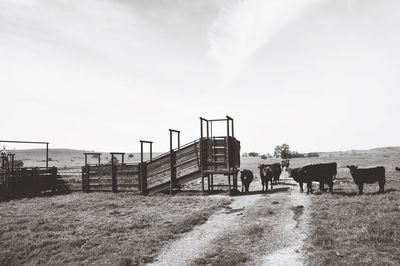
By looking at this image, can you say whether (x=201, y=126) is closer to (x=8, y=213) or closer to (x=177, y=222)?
(x=177, y=222)

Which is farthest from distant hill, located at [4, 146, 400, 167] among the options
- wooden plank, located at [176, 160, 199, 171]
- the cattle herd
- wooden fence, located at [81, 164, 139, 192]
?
the cattle herd

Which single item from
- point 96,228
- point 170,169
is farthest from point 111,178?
point 96,228

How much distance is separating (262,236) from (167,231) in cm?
312

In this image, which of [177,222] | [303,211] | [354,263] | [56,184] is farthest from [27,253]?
[56,184]

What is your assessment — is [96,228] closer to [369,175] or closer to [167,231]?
[167,231]

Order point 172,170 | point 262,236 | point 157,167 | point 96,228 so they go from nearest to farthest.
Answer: point 262,236, point 96,228, point 172,170, point 157,167

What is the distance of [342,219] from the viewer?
10961 millimetres

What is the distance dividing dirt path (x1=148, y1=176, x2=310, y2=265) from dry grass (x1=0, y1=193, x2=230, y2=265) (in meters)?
0.53

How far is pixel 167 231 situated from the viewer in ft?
35.4

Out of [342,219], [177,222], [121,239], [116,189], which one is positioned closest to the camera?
[121,239]

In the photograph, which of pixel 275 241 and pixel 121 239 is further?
pixel 121 239

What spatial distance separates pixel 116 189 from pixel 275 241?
14.1 meters

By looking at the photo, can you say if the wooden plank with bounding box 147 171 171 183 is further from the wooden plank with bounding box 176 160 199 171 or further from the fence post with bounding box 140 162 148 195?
the wooden plank with bounding box 176 160 199 171

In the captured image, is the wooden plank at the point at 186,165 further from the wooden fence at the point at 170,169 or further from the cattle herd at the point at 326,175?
the cattle herd at the point at 326,175
